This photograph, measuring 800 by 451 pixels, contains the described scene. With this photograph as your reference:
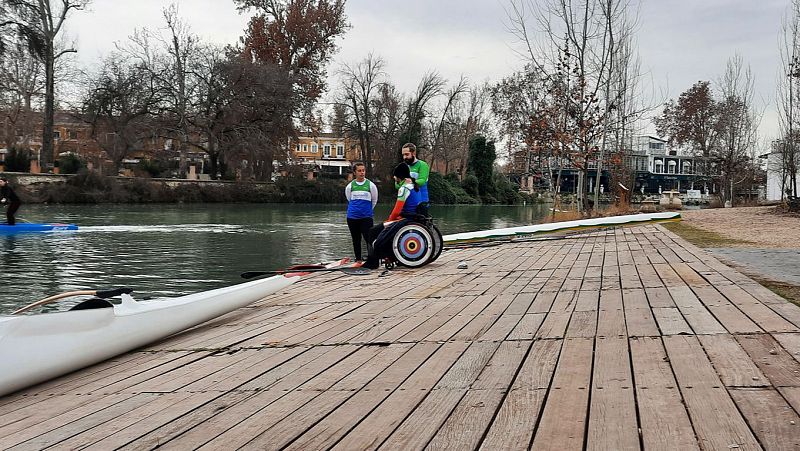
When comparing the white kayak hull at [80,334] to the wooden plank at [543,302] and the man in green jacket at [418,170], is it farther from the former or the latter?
the man in green jacket at [418,170]

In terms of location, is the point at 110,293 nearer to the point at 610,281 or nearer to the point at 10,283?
the point at 610,281

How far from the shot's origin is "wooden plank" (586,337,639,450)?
286 cm

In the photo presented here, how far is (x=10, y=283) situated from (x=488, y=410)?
458 inches

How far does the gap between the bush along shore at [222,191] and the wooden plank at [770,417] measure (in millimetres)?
46096

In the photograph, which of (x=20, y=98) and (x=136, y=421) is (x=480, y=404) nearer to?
(x=136, y=421)

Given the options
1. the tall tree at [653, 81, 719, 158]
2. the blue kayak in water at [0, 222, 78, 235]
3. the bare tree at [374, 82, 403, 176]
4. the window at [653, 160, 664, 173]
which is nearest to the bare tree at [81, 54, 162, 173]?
the bare tree at [374, 82, 403, 176]

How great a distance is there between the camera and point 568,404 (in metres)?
3.34

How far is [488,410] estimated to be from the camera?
3363mm

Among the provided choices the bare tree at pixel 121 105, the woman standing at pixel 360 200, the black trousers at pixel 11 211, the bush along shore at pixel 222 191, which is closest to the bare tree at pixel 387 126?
the bush along shore at pixel 222 191

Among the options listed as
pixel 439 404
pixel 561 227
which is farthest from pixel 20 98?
pixel 439 404

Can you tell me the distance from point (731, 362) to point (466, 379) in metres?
1.46

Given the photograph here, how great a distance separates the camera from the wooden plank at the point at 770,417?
8.96 ft

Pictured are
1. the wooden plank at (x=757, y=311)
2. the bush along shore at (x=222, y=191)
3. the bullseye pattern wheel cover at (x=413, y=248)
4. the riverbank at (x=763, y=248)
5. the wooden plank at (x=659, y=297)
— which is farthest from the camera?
the bush along shore at (x=222, y=191)

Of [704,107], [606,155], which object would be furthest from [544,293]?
[704,107]
